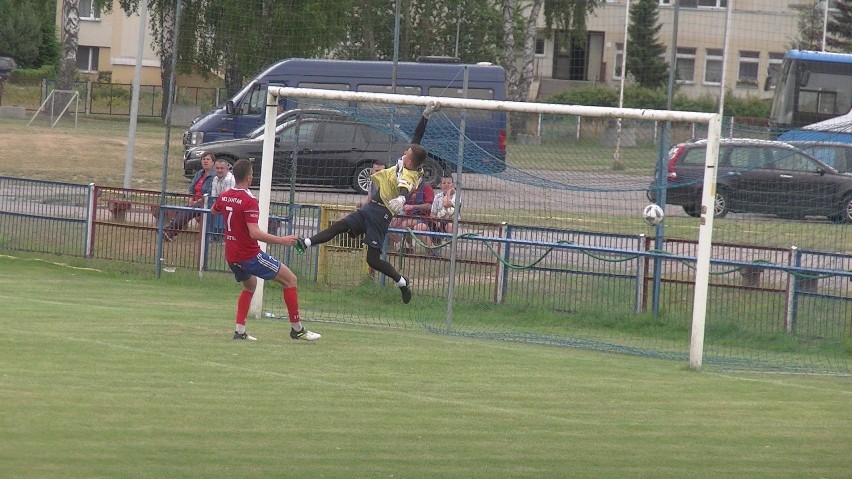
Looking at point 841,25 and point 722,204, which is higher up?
point 841,25

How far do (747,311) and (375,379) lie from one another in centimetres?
690

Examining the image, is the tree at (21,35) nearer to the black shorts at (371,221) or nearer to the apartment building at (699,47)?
the apartment building at (699,47)

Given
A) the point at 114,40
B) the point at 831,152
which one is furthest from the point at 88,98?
the point at 831,152

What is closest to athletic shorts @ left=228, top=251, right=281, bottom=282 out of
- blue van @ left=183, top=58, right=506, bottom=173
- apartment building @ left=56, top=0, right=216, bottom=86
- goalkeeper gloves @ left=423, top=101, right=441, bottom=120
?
goalkeeper gloves @ left=423, top=101, right=441, bottom=120

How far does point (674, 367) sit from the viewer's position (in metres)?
12.3

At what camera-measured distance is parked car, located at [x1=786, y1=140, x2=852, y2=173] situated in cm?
1608

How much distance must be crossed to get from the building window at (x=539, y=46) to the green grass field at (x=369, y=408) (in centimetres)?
3024

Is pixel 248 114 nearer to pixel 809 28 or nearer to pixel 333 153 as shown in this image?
pixel 333 153

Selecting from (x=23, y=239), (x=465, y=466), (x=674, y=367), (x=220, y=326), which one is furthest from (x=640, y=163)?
(x=23, y=239)

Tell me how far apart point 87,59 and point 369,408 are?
203ft

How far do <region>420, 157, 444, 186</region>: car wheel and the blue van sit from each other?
0.37 meters

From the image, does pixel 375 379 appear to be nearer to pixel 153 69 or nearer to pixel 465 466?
pixel 465 466

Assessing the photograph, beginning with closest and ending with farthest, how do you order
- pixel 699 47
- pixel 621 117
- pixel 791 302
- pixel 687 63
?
pixel 621 117
pixel 791 302
pixel 687 63
pixel 699 47

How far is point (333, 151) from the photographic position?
727 inches
